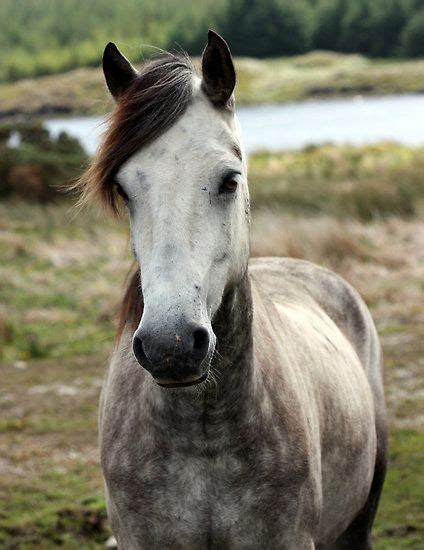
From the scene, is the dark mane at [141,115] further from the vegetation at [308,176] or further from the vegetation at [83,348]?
the vegetation at [308,176]

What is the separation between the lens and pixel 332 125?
48156mm

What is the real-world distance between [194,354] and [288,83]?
73.8 m

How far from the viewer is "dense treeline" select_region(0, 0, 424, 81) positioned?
235 ft

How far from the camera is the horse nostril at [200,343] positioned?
2.28m

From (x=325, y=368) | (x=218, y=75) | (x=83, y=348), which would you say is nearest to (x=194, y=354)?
(x=218, y=75)

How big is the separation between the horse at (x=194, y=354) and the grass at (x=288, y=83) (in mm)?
62710

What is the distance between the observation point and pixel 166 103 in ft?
8.55

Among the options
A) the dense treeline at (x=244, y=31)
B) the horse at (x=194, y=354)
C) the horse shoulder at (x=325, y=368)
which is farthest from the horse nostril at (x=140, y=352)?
the dense treeline at (x=244, y=31)

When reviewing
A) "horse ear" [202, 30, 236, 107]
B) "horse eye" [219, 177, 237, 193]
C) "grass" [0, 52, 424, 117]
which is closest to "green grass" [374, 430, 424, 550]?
"horse eye" [219, 177, 237, 193]

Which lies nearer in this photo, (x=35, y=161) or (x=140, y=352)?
(x=140, y=352)

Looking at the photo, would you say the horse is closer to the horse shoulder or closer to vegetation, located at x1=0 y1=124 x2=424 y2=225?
the horse shoulder

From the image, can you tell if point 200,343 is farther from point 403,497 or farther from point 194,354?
point 403,497

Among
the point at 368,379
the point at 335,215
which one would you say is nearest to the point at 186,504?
the point at 368,379

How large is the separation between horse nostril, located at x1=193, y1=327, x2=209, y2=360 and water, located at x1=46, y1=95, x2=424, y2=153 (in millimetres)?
30179
